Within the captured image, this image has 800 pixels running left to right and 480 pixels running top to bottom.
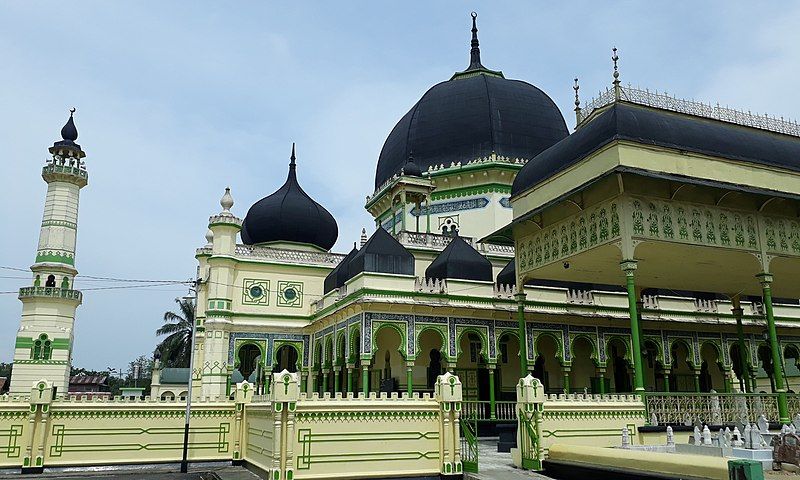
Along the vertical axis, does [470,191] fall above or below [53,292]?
above

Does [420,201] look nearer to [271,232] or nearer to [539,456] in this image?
[271,232]

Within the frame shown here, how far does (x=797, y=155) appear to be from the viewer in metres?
15.7

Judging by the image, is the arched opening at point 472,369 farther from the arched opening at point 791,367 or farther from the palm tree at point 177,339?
the palm tree at point 177,339

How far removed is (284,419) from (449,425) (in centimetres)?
279

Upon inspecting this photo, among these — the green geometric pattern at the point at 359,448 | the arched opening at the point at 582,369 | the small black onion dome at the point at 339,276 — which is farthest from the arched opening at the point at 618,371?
the green geometric pattern at the point at 359,448

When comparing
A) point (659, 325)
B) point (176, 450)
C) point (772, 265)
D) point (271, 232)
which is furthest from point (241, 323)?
point (772, 265)

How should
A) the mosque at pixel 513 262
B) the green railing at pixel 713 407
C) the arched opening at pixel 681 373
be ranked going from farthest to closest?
the arched opening at pixel 681 373, the mosque at pixel 513 262, the green railing at pixel 713 407

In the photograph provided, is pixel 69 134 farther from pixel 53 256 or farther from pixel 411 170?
pixel 411 170

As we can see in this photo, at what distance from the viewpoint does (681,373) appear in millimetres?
25391

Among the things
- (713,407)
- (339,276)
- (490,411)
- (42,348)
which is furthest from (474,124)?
(42,348)

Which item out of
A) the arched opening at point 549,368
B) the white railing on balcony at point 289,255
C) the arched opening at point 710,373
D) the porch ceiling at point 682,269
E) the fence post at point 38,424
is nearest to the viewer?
the fence post at point 38,424

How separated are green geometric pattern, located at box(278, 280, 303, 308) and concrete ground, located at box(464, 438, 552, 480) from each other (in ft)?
42.6

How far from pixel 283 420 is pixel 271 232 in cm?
1981

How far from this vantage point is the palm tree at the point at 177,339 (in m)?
45.7
